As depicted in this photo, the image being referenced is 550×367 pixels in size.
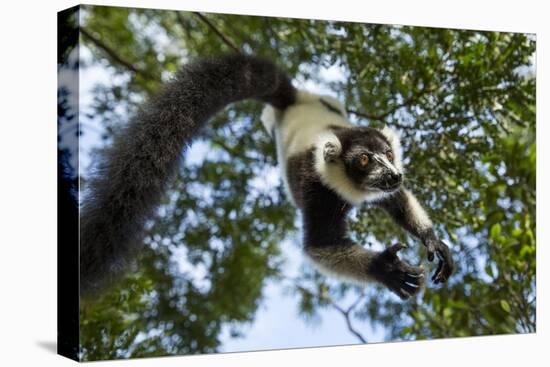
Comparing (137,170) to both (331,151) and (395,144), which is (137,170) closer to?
(331,151)

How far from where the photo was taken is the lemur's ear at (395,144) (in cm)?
456

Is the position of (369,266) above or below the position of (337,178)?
below

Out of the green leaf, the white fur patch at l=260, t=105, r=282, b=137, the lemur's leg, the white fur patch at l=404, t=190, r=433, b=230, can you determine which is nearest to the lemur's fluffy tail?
the white fur patch at l=260, t=105, r=282, b=137

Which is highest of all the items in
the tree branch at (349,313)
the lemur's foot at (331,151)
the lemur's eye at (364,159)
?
the lemur's foot at (331,151)

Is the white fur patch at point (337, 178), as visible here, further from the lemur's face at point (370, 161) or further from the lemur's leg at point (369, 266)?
the lemur's leg at point (369, 266)

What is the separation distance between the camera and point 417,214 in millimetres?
4578

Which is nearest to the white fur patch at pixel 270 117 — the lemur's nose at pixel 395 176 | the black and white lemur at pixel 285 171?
the black and white lemur at pixel 285 171

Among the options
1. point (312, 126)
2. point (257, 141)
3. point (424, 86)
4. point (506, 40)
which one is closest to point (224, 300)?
point (257, 141)

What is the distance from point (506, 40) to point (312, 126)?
5.58 ft

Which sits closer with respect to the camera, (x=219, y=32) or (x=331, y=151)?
(x=331, y=151)

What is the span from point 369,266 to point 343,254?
0.20 m

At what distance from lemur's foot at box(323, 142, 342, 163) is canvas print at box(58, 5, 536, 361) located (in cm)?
1

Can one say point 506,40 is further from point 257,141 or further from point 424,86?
point 257,141

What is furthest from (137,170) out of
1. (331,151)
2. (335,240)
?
(335,240)
